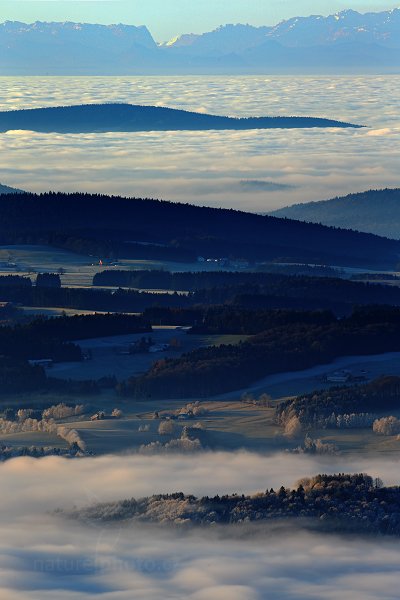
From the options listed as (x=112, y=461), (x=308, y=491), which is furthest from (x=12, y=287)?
(x=308, y=491)

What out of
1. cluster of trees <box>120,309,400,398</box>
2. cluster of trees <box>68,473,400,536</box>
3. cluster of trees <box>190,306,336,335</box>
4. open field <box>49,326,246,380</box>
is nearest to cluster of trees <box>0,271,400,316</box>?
cluster of trees <box>190,306,336,335</box>

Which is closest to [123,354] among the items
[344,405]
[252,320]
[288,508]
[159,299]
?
[252,320]

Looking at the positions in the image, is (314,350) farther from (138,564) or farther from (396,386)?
(138,564)

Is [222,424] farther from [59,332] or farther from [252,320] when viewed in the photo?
[252,320]

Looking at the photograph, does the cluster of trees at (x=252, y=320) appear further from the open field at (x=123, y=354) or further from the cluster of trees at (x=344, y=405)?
the cluster of trees at (x=344, y=405)

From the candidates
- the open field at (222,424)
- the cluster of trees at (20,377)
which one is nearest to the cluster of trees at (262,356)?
the open field at (222,424)

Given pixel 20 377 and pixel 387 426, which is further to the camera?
pixel 20 377

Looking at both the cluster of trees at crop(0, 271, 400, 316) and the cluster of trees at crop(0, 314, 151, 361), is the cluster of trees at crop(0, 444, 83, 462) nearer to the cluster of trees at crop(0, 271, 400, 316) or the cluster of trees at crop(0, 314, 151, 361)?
the cluster of trees at crop(0, 314, 151, 361)
